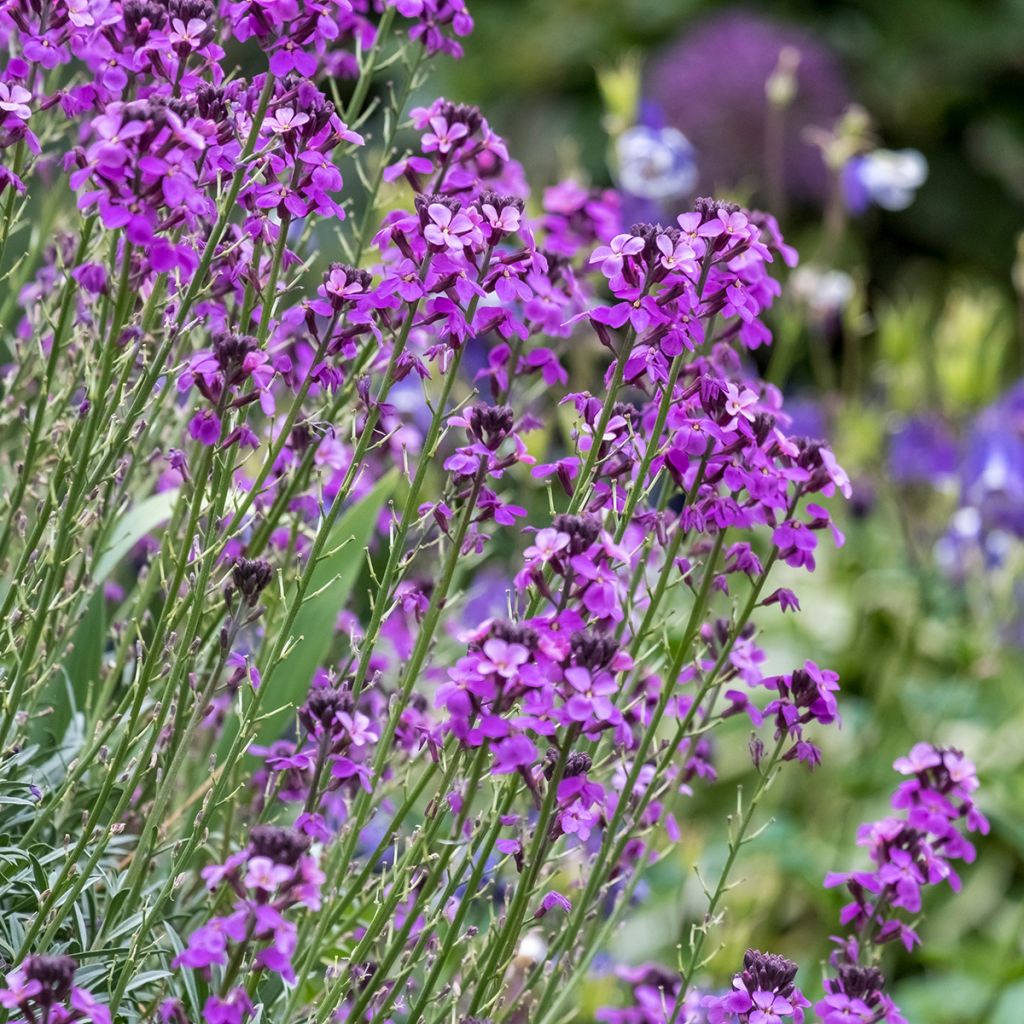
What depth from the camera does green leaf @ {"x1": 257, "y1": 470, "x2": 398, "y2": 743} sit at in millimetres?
2225

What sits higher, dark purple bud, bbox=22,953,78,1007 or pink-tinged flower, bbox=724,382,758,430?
pink-tinged flower, bbox=724,382,758,430

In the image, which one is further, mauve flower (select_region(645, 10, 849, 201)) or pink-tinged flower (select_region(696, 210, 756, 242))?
mauve flower (select_region(645, 10, 849, 201))

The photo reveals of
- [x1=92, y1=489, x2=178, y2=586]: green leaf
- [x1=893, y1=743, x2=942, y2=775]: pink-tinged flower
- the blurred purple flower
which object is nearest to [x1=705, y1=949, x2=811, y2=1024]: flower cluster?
[x1=893, y1=743, x2=942, y2=775]: pink-tinged flower

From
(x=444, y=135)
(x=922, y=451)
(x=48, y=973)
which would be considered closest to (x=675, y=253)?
(x=444, y=135)

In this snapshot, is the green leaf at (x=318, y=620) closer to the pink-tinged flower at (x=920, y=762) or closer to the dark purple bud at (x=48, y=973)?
the pink-tinged flower at (x=920, y=762)

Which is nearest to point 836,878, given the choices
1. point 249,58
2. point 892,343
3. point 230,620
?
point 230,620

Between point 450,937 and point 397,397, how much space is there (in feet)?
9.73

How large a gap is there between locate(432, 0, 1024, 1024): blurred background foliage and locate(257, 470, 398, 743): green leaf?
3.23 feet

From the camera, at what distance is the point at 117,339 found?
1483 mm

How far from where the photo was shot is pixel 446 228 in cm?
145

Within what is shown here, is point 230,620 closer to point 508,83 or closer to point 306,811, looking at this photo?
point 306,811

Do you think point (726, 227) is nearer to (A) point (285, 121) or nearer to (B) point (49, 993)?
(A) point (285, 121)

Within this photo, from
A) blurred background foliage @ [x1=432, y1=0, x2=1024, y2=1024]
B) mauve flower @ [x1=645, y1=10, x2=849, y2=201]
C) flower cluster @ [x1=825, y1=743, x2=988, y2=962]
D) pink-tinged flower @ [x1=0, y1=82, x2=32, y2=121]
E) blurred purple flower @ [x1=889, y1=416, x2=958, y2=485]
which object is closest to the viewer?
pink-tinged flower @ [x1=0, y1=82, x2=32, y2=121]

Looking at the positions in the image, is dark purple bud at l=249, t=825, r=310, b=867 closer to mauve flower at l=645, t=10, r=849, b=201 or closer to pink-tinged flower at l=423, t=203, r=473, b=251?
pink-tinged flower at l=423, t=203, r=473, b=251
